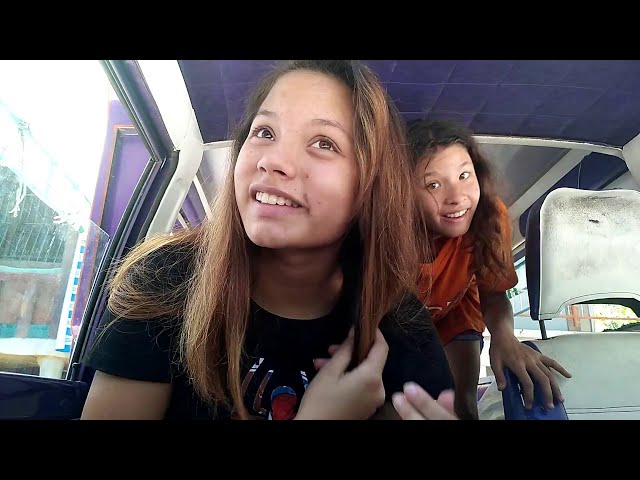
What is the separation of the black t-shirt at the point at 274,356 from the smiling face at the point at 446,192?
0.21 meters

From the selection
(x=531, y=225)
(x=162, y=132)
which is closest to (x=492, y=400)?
(x=531, y=225)

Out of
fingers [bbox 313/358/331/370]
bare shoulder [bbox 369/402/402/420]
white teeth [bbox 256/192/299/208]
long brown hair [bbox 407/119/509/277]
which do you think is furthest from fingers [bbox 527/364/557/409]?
white teeth [bbox 256/192/299/208]

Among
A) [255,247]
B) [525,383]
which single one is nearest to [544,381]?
A: [525,383]

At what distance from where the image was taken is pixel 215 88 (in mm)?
1153

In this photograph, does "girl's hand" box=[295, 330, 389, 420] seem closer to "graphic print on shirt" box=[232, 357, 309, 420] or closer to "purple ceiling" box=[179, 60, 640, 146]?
"graphic print on shirt" box=[232, 357, 309, 420]

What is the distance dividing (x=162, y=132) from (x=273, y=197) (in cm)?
40

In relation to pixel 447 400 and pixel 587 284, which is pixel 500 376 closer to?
pixel 447 400

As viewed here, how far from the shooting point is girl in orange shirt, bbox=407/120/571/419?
113cm

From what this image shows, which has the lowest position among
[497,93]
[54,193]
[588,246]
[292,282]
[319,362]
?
[319,362]

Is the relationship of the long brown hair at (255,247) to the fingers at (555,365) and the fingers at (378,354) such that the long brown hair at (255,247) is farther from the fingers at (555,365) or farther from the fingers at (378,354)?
the fingers at (555,365)

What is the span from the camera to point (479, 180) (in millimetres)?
1156

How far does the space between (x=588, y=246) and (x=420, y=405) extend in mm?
595

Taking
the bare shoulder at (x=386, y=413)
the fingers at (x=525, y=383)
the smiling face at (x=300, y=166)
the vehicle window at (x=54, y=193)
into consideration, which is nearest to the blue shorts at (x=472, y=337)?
the fingers at (x=525, y=383)
